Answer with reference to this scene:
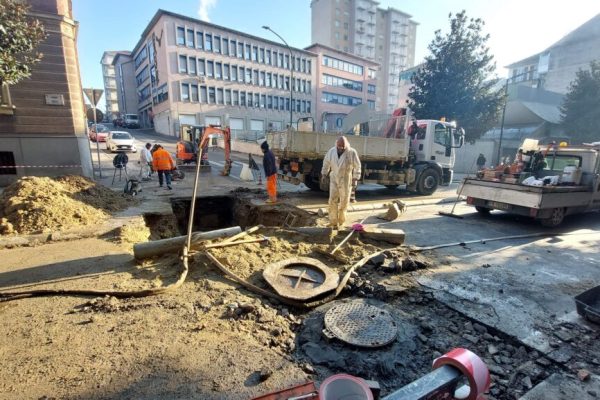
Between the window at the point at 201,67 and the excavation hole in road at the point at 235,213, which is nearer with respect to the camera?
the excavation hole in road at the point at 235,213

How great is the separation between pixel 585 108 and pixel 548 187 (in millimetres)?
25321

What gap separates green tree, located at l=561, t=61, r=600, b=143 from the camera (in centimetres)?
2366

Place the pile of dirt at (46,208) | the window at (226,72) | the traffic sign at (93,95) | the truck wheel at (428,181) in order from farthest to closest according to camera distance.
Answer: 1. the window at (226,72)
2. the truck wheel at (428,181)
3. the traffic sign at (93,95)
4. the pile of dirt at (46,208)

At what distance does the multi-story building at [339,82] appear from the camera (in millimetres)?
49531

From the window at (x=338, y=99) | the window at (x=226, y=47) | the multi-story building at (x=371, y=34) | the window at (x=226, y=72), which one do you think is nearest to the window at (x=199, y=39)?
the window at (x=226, y=47)

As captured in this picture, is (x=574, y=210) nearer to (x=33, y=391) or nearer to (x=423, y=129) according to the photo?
(x=423, y=129)

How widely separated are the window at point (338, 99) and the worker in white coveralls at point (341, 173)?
4727 centimetres

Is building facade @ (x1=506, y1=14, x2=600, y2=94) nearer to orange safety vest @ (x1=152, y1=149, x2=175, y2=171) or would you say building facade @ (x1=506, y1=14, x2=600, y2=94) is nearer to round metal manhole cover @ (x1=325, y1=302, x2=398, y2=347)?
orange safety vest @ (x1=152, y1=149, x2=175, y2=171)

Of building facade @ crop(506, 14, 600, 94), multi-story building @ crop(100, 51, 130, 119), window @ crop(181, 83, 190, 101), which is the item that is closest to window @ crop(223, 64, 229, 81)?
window @ crop(181, 83, 190, 101)

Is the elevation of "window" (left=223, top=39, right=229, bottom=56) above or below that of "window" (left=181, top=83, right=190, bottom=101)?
above

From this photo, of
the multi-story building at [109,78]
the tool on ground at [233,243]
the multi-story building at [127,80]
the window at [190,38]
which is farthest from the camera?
the multi-story building at [109,78]

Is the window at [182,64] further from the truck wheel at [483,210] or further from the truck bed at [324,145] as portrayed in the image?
the truck wheel at [483,210]

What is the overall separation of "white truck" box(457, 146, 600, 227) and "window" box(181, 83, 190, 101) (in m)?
36.8

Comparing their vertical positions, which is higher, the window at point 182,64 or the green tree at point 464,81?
the window at point 182,64
